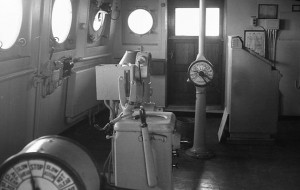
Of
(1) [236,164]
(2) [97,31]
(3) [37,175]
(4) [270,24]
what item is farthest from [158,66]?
(3) [37,175]

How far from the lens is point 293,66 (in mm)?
6371

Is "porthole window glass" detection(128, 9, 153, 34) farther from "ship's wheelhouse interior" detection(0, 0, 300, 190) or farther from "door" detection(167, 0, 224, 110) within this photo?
"door" detection(167, 0, 224, 110)

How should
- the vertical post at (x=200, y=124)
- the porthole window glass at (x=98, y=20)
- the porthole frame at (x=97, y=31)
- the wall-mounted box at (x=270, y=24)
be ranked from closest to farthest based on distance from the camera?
1. the vertical post at (x=200, y=124)
2. the porthole frame at (x=97, y=31)
3. the porthole window glass at (x=98, y=20)
4. the wall-mounted box at (x=270, y=24)

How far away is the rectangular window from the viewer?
6.67 m

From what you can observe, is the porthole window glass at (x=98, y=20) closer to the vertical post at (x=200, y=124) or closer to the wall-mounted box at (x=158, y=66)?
the wall-mounted box at (x=158, y=66)

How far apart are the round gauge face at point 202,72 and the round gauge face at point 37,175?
2939 mm

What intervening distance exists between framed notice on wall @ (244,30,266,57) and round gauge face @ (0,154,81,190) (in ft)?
17.4

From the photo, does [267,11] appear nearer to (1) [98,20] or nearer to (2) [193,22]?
(2) [193,22]

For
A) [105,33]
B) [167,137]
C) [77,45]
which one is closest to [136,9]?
[105,33]

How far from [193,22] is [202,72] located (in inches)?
103

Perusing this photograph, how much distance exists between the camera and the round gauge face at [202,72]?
435 centimetres

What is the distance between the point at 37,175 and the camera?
161 cm

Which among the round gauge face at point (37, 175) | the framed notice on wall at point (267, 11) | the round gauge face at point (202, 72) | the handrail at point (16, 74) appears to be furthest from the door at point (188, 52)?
the round gauge face at point (37, 175)

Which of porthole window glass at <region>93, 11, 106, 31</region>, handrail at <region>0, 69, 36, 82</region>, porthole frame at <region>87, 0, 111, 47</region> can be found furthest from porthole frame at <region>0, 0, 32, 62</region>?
porthole window glass at <region>93, 11, 106, 31</region>
